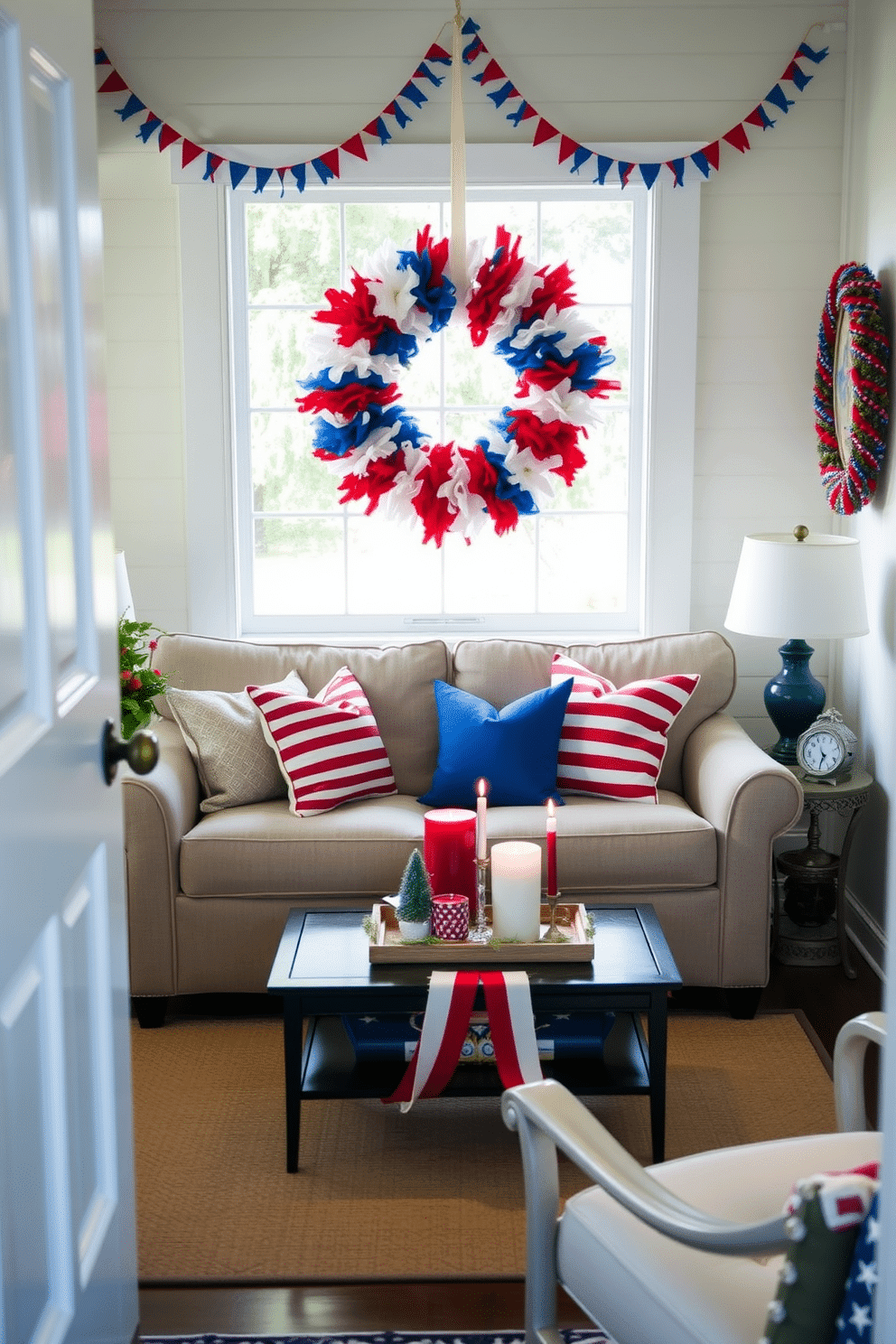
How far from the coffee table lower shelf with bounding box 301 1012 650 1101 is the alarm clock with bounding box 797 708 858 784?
1.07m

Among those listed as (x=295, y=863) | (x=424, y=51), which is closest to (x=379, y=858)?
(x=295, y=863)

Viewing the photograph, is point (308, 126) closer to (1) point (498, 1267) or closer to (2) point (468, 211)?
(2) point (468, 211)

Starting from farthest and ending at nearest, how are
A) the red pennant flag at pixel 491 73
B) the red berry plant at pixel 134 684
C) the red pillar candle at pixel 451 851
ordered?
the red pennant flag at pixel 491 73 → the red berry plant at pixel 134 684 → the red pillar candle at pixel 451 851

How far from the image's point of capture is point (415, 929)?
109 inches

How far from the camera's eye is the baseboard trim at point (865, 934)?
3672 mm

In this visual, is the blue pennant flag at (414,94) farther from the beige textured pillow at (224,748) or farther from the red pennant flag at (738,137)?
the beige textured pillow at (224,748)

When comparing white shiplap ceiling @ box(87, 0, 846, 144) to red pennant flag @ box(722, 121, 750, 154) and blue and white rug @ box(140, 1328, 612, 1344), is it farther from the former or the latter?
blue and white rug @ box(140, 1328, 612, 1344)

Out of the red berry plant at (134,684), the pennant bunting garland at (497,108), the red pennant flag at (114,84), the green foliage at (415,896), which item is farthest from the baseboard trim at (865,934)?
the red pennant flag at (114,84)

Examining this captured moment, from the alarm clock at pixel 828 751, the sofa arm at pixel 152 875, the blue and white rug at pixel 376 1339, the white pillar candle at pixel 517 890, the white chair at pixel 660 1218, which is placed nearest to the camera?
the white chair at pixel 660 1218

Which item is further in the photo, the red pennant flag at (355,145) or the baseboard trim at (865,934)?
the red pennant flag at (355,145)

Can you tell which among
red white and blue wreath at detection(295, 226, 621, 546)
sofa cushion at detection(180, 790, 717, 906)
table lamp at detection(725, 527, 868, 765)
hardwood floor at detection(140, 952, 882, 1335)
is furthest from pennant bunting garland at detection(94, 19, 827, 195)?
hardwood floor at detection(140, 952, 882, 1335)

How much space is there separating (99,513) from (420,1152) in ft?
5.34

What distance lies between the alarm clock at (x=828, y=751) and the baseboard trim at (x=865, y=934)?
1.39ft

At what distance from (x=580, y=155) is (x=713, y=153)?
0.39 meters
